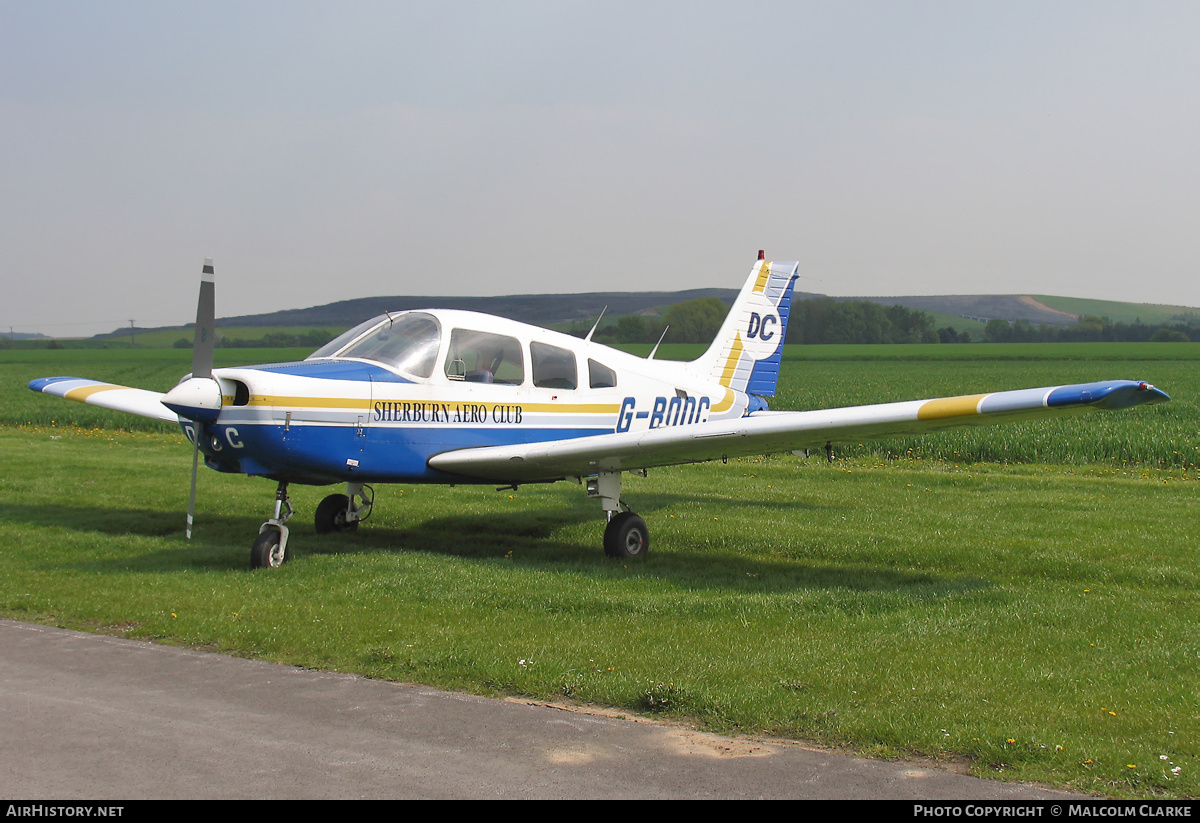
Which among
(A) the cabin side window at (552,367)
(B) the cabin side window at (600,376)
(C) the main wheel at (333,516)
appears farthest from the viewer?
(C) the main wheel at (333,516)

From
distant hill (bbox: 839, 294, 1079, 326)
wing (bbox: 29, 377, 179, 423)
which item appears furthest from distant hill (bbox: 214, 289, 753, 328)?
distant hill (bbox: 839, 294, 1079, 326)

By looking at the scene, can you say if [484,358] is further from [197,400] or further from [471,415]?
[197,400]

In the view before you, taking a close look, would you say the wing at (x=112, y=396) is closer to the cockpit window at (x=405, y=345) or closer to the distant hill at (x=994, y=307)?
the cockpit window at (x=405, y=345)

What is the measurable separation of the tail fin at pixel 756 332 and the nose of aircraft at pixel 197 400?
6.63 meters

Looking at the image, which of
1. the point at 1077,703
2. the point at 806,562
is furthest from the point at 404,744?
the point at 806,562

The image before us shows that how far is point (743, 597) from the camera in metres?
7.69

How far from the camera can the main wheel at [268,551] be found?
28.7ft

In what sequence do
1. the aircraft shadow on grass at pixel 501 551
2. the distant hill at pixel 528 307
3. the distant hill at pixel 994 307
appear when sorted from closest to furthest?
the aircraft shadow on grass at pixel 501 551 → the distant hill at pixel 528 307 → the distant hill at pixel 994 307

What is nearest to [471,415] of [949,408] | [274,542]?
[274,542]

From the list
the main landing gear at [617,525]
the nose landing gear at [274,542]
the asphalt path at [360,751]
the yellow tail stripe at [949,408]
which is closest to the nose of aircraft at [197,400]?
the nose landing gear at [274,542]

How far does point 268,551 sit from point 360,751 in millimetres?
4613

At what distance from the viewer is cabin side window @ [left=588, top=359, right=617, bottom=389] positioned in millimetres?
10867
